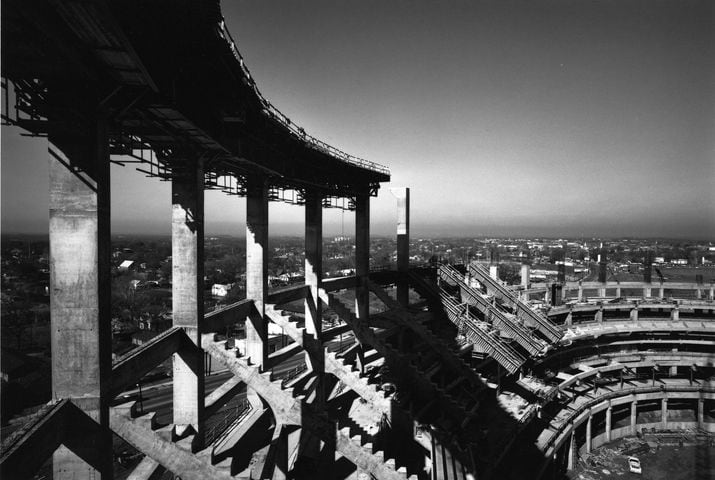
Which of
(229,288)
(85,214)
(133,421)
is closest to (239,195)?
(85,214)

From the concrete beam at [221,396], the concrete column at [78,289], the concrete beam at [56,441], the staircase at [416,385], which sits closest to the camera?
the concrete beam at [56,441]

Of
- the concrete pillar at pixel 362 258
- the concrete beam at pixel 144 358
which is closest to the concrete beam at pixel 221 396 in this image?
the concrete beam at pixel 144 358

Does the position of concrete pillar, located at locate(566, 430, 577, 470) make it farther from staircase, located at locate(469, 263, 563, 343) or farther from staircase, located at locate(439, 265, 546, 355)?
staircase, located at locate(439, 265, 546, 355)

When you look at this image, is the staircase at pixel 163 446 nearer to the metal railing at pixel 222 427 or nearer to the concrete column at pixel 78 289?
the concrete column at pixel 78 289

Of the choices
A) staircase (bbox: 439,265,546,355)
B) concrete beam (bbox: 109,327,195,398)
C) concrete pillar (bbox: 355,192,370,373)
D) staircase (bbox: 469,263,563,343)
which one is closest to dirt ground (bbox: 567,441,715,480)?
staircase (bbox: 469,263,563,343)

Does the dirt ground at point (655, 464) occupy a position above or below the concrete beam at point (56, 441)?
below

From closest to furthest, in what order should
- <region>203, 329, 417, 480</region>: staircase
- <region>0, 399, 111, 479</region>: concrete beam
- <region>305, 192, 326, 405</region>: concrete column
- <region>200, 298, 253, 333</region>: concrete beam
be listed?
<region>0, 399, 111, 479</region>: concrete beam
<region>203, 329, 417, 480</region>: staircase
<region>200, 298, 253, 333</region>: concrete beam
<region>305, 192, 326, 405</region>: concrete column

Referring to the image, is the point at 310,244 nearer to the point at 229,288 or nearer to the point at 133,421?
the point at 133,421
